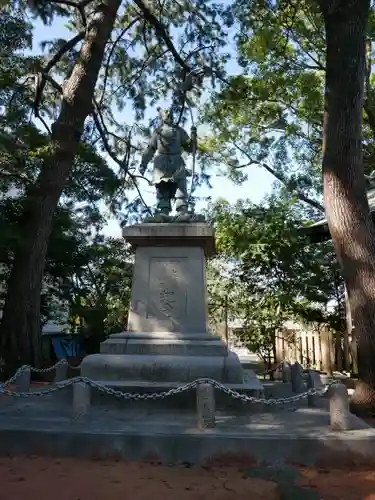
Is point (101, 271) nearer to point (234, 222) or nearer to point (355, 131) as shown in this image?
point (234, 222)

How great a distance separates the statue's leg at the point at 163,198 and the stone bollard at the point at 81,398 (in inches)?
151

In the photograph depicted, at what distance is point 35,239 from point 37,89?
459 centimetres

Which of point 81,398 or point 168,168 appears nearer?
point 81,398

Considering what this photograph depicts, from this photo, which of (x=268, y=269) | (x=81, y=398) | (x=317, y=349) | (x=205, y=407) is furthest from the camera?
(x=268, y=269)

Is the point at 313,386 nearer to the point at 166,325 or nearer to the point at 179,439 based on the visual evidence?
the point at 166,325

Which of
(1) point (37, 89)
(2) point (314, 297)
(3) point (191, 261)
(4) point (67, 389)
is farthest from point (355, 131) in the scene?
(1) point (37, 89)

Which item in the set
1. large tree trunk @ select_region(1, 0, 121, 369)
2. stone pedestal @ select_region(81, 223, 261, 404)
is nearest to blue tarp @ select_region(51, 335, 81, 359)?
large tree trunk @ select_region(1, 0, 121, 369)

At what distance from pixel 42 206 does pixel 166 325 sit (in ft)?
17.3

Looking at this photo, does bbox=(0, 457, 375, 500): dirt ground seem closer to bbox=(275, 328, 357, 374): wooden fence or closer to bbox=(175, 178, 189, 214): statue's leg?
bbox=(175, 178, 189, 214): statue's leg

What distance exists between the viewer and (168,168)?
8.96 m

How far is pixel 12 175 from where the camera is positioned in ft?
39.5

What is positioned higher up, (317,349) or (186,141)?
(186,141)

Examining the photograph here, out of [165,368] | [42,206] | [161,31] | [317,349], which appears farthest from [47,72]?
[317,349]

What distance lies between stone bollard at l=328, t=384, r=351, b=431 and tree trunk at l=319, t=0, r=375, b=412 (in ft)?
9.54
